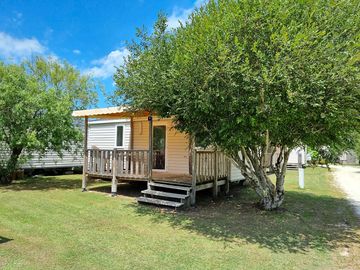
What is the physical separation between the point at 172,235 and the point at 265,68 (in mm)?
3656

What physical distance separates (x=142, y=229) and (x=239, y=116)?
3109 mm

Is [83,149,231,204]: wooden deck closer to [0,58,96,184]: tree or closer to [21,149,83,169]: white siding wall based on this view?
[0,58,96,184]: tree

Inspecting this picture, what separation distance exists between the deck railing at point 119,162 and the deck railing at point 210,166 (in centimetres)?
171

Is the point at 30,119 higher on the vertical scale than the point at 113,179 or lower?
higher

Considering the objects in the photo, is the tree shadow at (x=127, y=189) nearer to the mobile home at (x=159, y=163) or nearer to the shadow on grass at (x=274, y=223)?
the mobile home at (x=159, y=163)

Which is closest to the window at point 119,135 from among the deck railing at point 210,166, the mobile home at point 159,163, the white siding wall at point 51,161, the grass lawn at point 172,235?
the mobile home at point 159,163

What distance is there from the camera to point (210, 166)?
10195 millimetres

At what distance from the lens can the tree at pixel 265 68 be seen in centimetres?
527

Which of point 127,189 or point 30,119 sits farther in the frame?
point 127,189

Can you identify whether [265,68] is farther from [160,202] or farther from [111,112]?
[111,112]

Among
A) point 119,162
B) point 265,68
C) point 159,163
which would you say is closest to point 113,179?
point 119,162

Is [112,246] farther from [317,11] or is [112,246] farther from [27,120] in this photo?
[27,120]

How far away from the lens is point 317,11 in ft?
18.6

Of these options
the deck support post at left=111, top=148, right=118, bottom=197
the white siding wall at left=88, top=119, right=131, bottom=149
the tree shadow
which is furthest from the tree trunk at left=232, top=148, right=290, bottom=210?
the white siding wall at left=88, top=119, right=131, bottom=149
